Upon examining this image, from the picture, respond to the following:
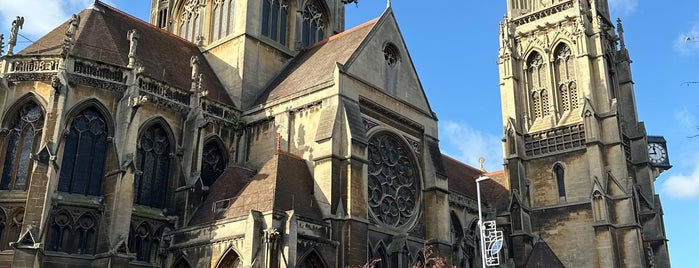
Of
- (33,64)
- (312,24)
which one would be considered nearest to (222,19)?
(312,24)

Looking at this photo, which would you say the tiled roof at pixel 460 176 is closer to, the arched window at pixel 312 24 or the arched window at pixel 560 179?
the arched window at pixel 560 179

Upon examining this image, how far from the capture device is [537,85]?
42.3 metres

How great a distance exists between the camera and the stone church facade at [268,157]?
2225 cm

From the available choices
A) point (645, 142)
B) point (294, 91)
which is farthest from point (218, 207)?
point (645, 142)

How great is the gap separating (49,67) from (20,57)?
107 cm

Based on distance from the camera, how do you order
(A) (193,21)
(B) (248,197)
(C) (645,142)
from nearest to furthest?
(B) (248,197), (A) (193,21), (C) (645,142)

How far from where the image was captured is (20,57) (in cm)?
2370

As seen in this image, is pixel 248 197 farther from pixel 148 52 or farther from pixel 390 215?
pixel 148 52

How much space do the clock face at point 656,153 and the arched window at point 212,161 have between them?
29065 mm

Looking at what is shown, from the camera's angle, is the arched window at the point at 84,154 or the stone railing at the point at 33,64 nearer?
the arched window at the point at 84,154

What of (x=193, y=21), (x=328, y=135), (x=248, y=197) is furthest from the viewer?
(x=193, y=21)

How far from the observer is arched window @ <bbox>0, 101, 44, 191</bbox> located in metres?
22.7

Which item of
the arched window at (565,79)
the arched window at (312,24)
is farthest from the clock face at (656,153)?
the arched window at (312,24)

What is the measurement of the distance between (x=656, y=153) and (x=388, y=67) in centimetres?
2366
